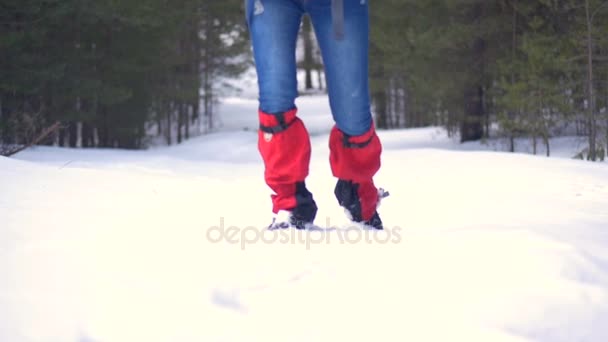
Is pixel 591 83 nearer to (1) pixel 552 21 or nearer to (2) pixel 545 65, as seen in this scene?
(2) pixel 545 65

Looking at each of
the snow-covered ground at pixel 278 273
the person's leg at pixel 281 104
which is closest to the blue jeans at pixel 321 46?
the person's leg at pixel 281 104

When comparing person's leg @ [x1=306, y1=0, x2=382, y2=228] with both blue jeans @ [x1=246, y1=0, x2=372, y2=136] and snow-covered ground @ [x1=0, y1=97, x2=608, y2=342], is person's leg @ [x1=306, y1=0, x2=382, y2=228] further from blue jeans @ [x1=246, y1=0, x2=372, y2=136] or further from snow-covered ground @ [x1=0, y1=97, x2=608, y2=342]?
snow-covered ground @ [x1=0, y1=97, x2=608, y2=342]

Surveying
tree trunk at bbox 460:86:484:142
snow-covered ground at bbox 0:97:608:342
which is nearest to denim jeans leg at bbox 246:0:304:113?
snow-covered ground at bbox 0:97:608:342

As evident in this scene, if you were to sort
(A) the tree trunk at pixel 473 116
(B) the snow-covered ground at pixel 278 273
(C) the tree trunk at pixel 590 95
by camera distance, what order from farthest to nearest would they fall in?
(A) the tree trunk at pixel 473 116, (C) the tree trunk at pixel 590 95, (B) the snow-covered ground at pixel 278 273

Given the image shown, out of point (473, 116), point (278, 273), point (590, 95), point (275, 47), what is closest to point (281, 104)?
point (275, 47)

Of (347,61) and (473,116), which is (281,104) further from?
(473,116)

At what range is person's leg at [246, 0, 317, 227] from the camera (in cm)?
262

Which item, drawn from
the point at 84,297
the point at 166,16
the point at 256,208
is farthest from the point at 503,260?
the point at 166,16

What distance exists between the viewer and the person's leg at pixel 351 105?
8.82 ft

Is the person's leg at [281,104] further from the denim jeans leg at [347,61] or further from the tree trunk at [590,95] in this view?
the tree trunk at [590,95]

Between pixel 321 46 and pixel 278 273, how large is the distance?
1097 millimetres

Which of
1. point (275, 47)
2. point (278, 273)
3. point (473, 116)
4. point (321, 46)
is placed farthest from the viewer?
point (473, 116)

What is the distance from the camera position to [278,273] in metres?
2.04

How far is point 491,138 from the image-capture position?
A: 1307 cm
